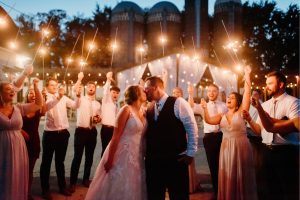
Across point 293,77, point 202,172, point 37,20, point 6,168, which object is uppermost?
point 37,20

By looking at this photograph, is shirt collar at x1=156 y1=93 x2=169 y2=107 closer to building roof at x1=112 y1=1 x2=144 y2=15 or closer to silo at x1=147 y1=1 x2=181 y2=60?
silo at x1=147 y1=1 x2=181 y2=60

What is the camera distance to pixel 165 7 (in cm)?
3005

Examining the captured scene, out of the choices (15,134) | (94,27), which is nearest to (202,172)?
(15,134)

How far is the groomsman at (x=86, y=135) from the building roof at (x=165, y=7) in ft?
82.0

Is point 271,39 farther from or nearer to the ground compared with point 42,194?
farther from the ground

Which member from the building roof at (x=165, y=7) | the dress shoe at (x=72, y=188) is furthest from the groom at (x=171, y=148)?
the building roof at (x=165, y=7)

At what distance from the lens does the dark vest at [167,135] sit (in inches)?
158

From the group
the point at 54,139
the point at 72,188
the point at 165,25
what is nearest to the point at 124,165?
the point at 54,139

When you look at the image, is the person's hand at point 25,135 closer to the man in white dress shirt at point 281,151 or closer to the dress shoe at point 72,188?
the dress shoe at point 72,188

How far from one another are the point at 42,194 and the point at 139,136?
2.82 m

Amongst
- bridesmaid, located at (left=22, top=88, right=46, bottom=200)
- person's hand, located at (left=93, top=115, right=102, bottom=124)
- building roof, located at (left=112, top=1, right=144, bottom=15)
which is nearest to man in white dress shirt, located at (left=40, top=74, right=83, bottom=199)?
bridesmaid, located at (left=22, top=88, right=46, bottom=200)

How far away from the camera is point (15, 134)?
4520 mm

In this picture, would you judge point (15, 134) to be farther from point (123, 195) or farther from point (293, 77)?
point (293, 77)

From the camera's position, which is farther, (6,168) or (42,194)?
(42,194)
